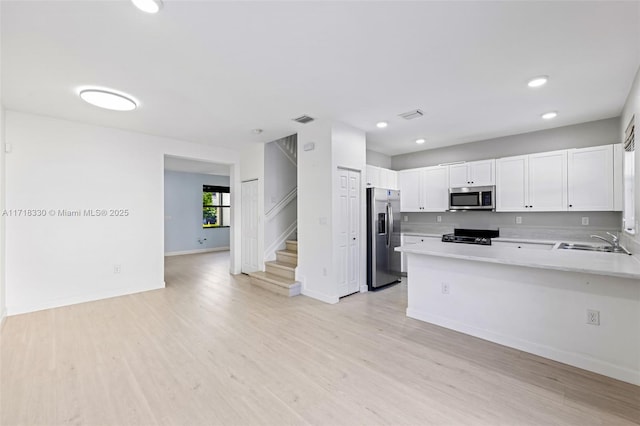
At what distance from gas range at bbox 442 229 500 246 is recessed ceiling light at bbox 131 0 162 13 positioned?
5.05 meters

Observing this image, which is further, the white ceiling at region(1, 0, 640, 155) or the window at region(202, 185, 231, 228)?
the window at region(202, 185, 231, 228)

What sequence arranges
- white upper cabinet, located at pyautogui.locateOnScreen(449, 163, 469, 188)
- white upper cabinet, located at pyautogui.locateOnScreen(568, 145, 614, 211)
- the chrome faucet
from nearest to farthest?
the chrome faucet < white upper cabinet, located at pyautogui.locateOnScreen(568, 145, 614, 211) < white upper cabinet, located at pyautogui.locateOnScreen(449, 163, 469, 188)

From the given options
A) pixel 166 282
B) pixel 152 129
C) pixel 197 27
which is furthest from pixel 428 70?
pixel 166 282

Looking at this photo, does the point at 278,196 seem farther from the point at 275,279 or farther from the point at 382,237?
the point at 382,237

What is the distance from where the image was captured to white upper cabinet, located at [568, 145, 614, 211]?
12.6 feet

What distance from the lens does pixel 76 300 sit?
4133 millimetres

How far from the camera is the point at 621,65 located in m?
2.57

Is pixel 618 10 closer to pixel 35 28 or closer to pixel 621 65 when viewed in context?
pixel 621 65

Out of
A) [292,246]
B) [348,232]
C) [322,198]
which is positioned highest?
[322,198]

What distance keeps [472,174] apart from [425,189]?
0.92m

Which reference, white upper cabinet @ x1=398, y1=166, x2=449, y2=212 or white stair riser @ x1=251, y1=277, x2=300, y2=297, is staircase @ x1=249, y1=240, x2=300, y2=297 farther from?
white upper cabinet @ x1=398, y1=166, x2=449, y2=212

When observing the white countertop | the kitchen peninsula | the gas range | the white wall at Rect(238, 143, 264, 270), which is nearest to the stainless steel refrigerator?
the gas range

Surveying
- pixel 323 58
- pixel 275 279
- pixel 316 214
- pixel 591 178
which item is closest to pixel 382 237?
pixel 316 214

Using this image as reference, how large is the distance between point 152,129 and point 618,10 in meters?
5.51
